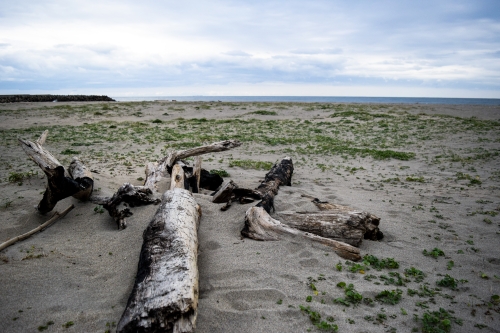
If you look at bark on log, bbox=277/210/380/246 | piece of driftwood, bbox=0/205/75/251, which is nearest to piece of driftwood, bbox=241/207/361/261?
bark on log, bbox=277/210/380/246

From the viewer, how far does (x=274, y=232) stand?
5.62 metres

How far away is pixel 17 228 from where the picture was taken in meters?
6.41

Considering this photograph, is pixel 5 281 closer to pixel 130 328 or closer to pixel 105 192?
pixel 130 328

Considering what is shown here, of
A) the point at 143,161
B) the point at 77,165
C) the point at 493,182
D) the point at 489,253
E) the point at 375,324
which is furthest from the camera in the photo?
the point at 143,161

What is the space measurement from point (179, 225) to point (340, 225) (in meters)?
2.67

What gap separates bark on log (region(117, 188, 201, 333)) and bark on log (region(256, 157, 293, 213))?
1977mm

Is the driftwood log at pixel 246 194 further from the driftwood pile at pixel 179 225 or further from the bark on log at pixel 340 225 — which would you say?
the bark on log at pixel 340 225

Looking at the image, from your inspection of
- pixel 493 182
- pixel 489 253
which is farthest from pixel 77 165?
pixel 493 182

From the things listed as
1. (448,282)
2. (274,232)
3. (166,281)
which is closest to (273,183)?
(274,232)

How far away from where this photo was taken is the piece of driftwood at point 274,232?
17.0 ft

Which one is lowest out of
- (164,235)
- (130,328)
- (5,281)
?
(5,281)

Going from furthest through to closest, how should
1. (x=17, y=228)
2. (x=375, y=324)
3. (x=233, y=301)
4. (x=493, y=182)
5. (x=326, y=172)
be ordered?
(x=326, y=172) < (x=493, y=182) < (x=17, y=228) < (x=233, y=301) < (x=375, y=324)

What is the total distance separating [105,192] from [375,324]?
662 centimetres

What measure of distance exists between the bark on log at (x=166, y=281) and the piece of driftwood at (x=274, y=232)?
103 cm
